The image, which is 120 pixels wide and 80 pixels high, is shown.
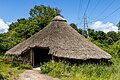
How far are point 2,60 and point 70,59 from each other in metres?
5.13

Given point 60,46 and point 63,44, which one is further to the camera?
point 63,44

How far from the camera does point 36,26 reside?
33312mm

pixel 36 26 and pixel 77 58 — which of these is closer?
pixel 77 58

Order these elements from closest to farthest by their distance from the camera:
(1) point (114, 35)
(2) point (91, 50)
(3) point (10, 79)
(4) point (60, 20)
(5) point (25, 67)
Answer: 1. (3) point (10, 79)
2. (5) point (25, 67)
3. (2) point (91, 50)
4. (4) point (60, 20)
5. (1) point (114, 35)

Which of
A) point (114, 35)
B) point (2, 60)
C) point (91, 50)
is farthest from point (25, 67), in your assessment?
point (114, 35)

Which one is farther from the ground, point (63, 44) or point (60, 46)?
point (63, 44)

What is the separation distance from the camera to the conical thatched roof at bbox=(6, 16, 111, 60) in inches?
784

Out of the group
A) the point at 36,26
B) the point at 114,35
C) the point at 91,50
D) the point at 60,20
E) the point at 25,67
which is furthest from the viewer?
the point at 114,35

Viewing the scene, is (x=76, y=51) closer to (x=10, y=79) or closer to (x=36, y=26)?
(x=10, y=79)

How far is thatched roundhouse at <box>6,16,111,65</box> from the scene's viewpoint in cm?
1988

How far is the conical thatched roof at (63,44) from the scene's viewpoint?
65.3 feet

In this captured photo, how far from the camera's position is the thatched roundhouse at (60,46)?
19.9 metres

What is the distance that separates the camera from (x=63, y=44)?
20.8m

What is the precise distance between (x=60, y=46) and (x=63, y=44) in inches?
17.9
